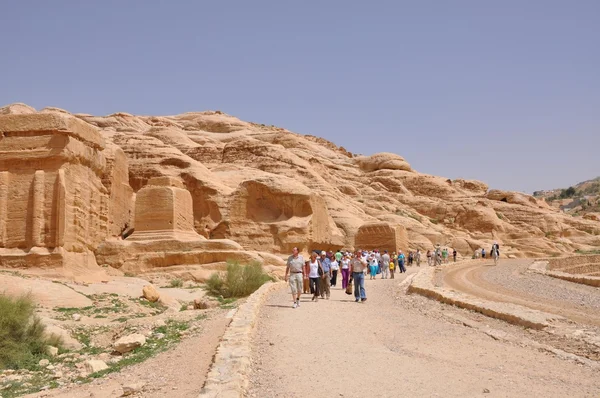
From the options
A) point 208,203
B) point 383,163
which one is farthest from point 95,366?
point 383,163

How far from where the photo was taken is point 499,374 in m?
6.89

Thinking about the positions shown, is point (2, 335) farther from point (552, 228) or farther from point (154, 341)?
point (552, 228)

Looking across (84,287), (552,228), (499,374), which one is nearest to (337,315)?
(499,374)

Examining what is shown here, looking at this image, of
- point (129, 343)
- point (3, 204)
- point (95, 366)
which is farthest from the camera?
point (3, 204)

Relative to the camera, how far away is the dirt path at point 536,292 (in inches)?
541

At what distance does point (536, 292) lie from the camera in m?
19.7

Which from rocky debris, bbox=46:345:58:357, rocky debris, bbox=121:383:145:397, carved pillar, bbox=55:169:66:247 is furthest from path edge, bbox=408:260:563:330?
carved pillar, bbox=55:169:66:247

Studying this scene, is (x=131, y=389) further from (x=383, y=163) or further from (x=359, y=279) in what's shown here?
(x=383, y=163)

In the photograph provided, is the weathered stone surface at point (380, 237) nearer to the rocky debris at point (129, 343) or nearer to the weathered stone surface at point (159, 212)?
the weathered stone surface at point (159, 212)

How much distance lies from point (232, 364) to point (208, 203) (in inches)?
1054

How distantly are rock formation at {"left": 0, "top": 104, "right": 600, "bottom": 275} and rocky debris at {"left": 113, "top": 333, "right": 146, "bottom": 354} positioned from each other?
9.09 meters

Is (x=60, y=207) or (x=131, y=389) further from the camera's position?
(x=60, y=207)

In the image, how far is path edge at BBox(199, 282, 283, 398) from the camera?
5.44 m

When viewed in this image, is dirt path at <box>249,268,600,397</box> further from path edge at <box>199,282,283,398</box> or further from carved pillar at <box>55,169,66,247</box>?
carved pillar at <box>55,169,66,247</box>
